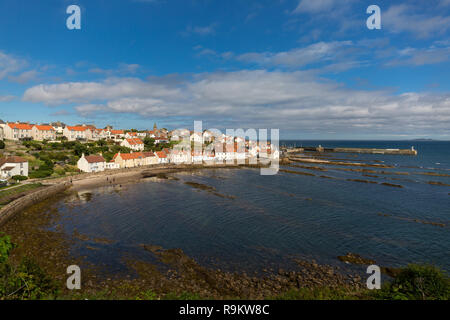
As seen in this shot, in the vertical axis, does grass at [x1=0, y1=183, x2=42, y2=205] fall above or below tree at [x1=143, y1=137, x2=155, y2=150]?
below

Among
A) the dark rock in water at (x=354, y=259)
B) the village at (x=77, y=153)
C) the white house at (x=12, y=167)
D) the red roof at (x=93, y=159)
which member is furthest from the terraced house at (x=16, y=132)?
the dark rock in water at (x=354, y=259)

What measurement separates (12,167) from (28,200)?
685 inches

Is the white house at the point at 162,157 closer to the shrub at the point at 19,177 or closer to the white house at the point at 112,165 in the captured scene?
the white house at the point at 112,165

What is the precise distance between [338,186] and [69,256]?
55.1 m

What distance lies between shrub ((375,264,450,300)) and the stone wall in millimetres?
39821

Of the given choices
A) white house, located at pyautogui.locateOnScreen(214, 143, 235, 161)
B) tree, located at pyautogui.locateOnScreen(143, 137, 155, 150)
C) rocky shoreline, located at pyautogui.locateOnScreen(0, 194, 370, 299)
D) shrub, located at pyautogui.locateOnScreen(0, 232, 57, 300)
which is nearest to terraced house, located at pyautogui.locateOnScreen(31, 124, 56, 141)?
tree, located at pyautogui.locateOnScreen(143, 137, 155, 150)

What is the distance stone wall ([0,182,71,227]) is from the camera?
2994cm

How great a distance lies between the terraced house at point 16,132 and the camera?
280ft

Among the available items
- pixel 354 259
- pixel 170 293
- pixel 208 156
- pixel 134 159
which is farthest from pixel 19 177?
pixel 208 156

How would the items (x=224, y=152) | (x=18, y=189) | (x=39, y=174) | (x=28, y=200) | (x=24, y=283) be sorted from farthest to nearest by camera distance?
(x=224, y=152), (x=39, y=174), (x=18, y=189), (x=28, y=200), (x=24, y=283)

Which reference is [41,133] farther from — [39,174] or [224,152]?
[224,152]

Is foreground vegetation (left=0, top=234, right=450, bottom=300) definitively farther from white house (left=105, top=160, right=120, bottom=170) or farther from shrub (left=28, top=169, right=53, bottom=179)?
white house (left=105, top=160, right=120, bottom=170)

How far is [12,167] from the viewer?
47438mm

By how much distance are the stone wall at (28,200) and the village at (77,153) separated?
8.68 metres
